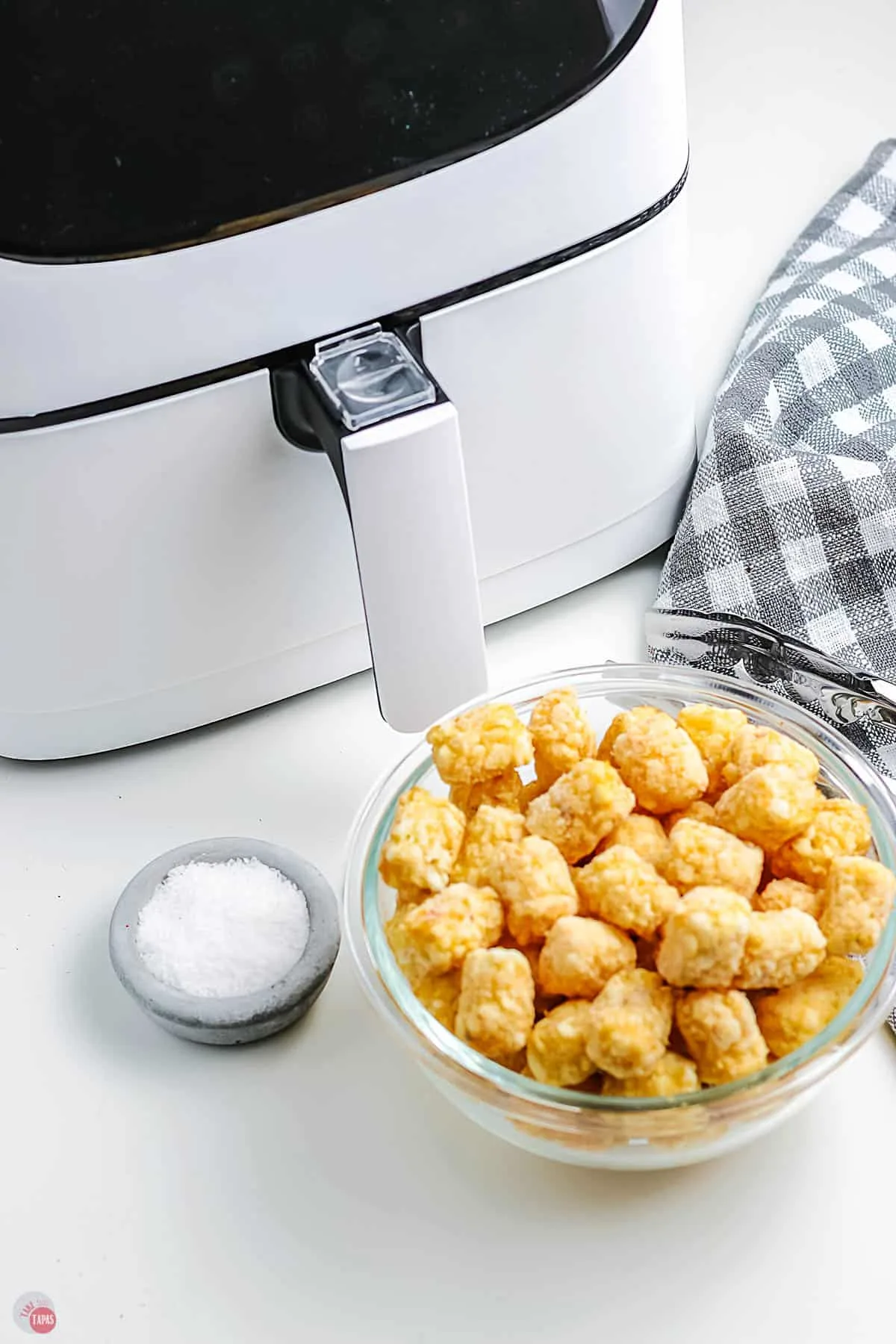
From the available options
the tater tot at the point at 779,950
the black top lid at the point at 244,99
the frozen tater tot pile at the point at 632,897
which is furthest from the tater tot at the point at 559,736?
the black top lid at the point at 244,99

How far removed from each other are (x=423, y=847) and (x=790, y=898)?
0.41 ft

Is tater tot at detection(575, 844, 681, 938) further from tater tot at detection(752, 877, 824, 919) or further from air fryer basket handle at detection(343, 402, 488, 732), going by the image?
air fryer basket handle at detection(343, 402, 488, 732)

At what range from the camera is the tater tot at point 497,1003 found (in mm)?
456

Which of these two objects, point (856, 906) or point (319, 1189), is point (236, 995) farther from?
point (856, 906)

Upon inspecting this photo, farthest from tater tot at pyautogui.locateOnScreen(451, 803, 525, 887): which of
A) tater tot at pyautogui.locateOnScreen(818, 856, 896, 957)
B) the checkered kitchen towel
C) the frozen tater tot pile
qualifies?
the checkered kitchen towel

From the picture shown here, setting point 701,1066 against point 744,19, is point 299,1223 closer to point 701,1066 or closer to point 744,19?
point 701,1066

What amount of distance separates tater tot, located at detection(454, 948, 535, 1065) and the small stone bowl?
3.9 inches

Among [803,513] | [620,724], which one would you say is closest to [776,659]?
[803,513]

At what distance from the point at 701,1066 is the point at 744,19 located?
34.3 inches

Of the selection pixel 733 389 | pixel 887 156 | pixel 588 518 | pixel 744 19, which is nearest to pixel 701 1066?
pixel 588 518

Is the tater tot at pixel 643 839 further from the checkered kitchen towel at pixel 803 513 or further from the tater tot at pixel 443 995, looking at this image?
the checkered kitchen towel at pixel 803 513

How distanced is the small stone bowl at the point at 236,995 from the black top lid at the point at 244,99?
0.79ft

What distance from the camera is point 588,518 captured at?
70 cm

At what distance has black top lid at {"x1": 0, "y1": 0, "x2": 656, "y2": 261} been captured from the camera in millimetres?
495
